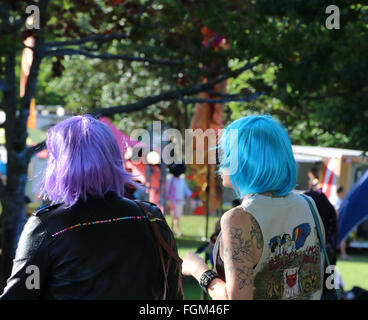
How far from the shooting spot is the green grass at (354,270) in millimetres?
10153

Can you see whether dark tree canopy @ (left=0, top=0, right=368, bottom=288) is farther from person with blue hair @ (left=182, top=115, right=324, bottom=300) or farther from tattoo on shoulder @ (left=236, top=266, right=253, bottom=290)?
tattoo on shoulder @ (left=236, top=266, right=253, bottom=290)

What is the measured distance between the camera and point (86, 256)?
197cm

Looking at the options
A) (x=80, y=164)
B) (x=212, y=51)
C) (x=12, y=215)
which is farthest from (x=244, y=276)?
(x=212, y=51)

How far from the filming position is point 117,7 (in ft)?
21.3

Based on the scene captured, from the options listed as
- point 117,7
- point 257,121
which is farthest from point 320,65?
point 257,121

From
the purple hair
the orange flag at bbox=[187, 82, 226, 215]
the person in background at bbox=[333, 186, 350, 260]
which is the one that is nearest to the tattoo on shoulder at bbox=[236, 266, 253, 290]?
the purple hair

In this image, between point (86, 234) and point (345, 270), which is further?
point (345, 270)

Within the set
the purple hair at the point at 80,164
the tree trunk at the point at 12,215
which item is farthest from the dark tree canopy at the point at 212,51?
the purple hair at the point at 80,164

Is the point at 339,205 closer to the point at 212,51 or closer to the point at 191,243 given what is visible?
the point at 191,243

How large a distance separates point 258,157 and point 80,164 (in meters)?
0.63
